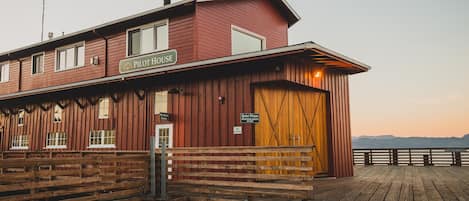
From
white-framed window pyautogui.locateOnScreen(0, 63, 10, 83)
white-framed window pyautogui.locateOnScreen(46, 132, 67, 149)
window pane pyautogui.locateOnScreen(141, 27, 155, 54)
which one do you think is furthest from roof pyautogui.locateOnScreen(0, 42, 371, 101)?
white-framed window pyautogui.locateOnScreen(0, 63, 10, 83)

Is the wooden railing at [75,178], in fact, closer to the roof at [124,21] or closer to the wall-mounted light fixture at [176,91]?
the wall-mounted light fixture at [176,91]

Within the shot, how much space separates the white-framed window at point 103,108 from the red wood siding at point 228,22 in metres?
3.83

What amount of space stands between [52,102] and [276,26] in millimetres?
9595

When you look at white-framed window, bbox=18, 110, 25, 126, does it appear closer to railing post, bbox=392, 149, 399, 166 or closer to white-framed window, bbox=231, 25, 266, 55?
white-framed window, bbox=231, 25, 266, 55

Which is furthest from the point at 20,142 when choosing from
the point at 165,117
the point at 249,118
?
the point at 249,118

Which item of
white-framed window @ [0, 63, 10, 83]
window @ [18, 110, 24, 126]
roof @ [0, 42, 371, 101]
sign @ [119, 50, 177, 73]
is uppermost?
white-framed window @ [0, 63, 10, 83]

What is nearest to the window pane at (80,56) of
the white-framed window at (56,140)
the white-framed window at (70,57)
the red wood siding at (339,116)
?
the white-framed window at (70,57)

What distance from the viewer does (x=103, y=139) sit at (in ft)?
44.0

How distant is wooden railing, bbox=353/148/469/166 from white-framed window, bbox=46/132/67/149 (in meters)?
14.2

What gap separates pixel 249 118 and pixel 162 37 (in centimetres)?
538

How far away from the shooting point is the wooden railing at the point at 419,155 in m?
18.4

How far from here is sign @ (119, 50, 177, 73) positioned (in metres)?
12.9

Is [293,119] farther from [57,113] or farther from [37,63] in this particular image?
[37,63]

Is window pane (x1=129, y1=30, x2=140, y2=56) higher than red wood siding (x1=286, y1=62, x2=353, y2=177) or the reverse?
higher
